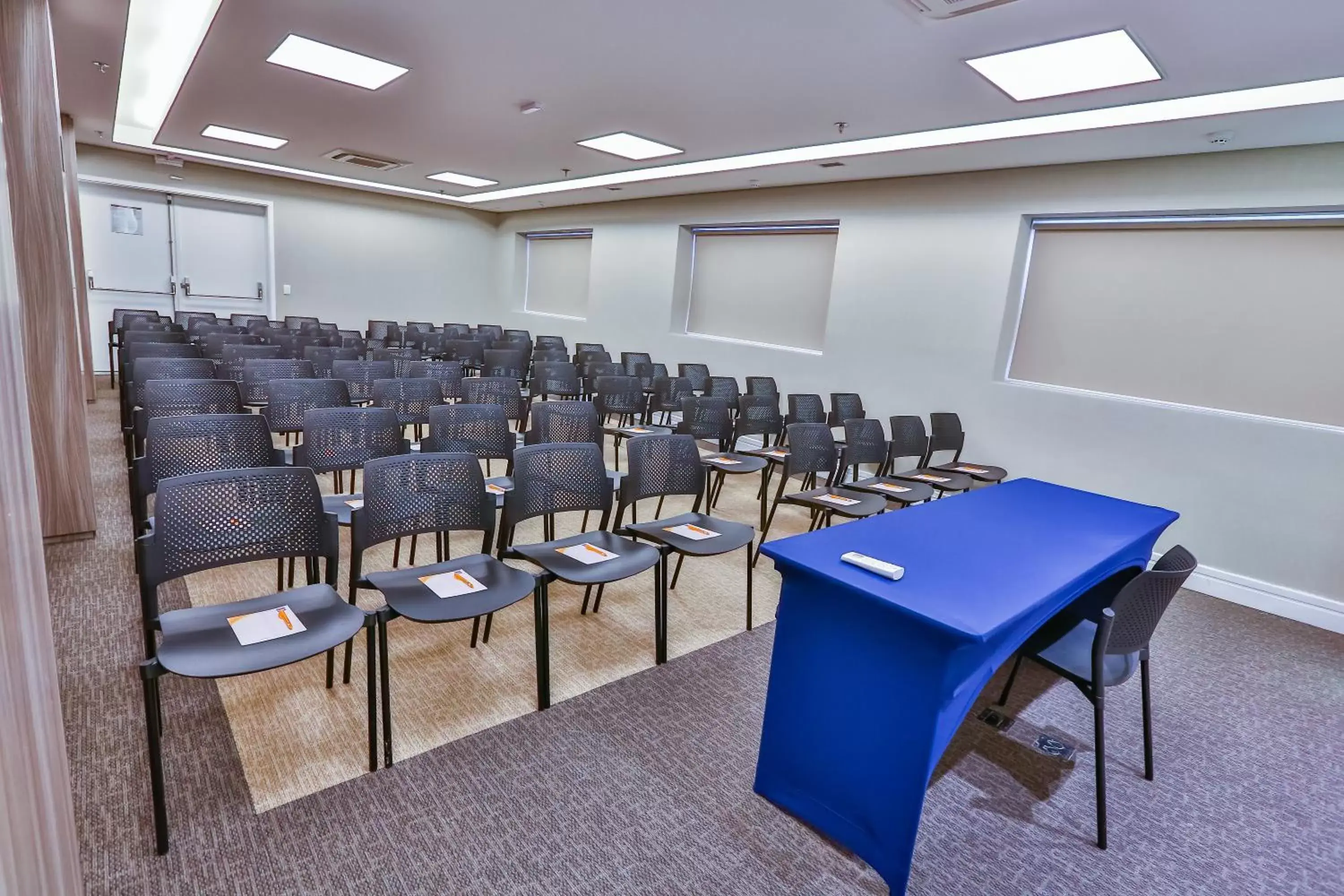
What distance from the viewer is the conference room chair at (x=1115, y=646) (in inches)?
82.0

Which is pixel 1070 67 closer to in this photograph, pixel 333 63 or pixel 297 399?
pixel 333 63

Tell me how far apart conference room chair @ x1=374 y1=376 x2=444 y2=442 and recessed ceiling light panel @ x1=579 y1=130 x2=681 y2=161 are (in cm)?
285

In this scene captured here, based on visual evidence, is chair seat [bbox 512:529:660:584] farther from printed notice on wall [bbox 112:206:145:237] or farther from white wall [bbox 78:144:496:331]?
printed notice on wall [bbox 112:206:145:237]

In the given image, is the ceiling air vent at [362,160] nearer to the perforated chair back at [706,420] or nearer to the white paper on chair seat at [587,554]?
the perforated chair back at [706,420]

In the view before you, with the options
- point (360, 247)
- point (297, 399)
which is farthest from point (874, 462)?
point (360, 247)

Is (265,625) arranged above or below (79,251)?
below

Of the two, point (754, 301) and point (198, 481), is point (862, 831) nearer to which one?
point (198, 481)

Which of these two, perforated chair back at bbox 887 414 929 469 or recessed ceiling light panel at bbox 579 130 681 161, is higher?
recessed ceiling light panel at bbox 579 130 681 161

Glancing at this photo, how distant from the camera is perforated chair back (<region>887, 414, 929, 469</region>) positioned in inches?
208

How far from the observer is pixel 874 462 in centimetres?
507

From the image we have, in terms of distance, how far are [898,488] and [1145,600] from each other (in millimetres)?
2318

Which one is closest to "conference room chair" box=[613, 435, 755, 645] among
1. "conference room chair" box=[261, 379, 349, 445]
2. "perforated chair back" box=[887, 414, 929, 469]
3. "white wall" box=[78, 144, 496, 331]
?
"conference room chair" box=[261, 379, 349, 445]

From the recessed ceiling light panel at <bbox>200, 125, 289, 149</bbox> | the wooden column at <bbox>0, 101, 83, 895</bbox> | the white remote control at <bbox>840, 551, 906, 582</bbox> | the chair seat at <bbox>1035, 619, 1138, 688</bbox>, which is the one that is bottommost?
the chair seat at <bbox>1035, 619, 1138, 688</bbox>

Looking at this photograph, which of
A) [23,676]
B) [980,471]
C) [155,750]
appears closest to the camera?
[23,676]
